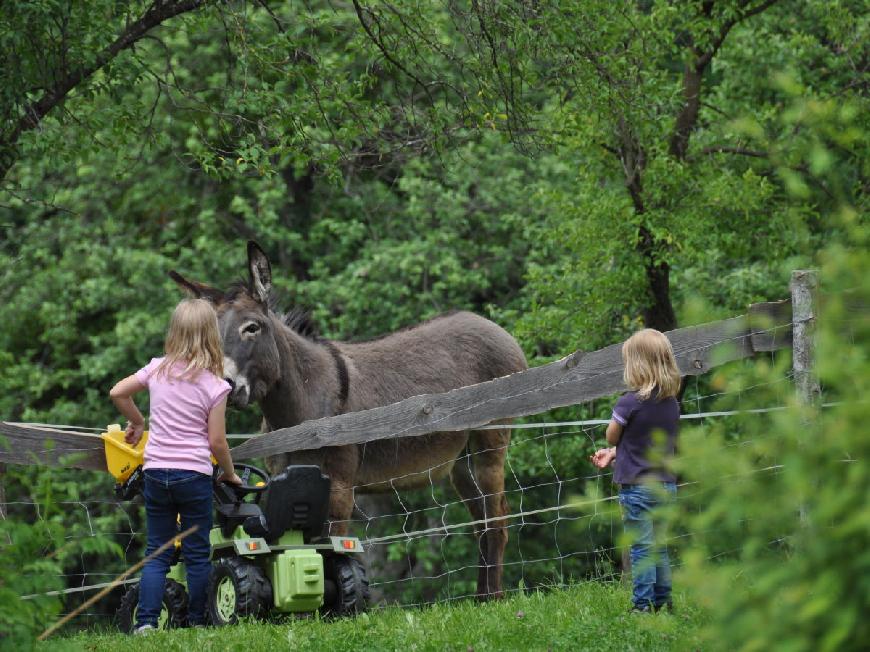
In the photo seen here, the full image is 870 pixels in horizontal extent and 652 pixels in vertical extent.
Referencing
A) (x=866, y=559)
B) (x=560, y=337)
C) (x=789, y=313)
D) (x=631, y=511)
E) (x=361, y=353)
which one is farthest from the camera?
(x=560, y=337)

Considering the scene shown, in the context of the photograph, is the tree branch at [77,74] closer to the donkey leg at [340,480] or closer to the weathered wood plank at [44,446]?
the weathered wood plank at [44,446]

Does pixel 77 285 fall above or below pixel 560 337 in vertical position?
above

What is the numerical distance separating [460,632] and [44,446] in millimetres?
2905

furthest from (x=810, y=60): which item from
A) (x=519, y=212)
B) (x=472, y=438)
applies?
(x=472, y=438)

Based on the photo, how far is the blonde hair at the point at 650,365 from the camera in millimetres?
5977

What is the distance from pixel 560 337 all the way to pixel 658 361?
6.48 metres

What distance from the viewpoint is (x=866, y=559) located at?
1.98 meters

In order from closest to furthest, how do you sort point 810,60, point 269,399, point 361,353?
point 269,399 < point 361,353 < point 810,60

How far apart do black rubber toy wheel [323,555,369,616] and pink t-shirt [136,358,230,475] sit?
1074mm

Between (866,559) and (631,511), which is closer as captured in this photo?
(866,559)

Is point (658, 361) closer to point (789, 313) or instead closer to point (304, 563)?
point (789, 313)

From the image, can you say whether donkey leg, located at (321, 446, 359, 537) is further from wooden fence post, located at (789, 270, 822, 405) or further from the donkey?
wooden fence post, located at (789, 270, 822, 405)

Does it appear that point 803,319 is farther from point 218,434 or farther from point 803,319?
point 218,434

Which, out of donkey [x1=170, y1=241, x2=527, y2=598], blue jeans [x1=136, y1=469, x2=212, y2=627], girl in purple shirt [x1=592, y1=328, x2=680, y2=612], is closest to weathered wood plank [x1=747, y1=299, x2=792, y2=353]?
girl in purple shirt [x1=592, y1=328, x2=680, y2=612]
